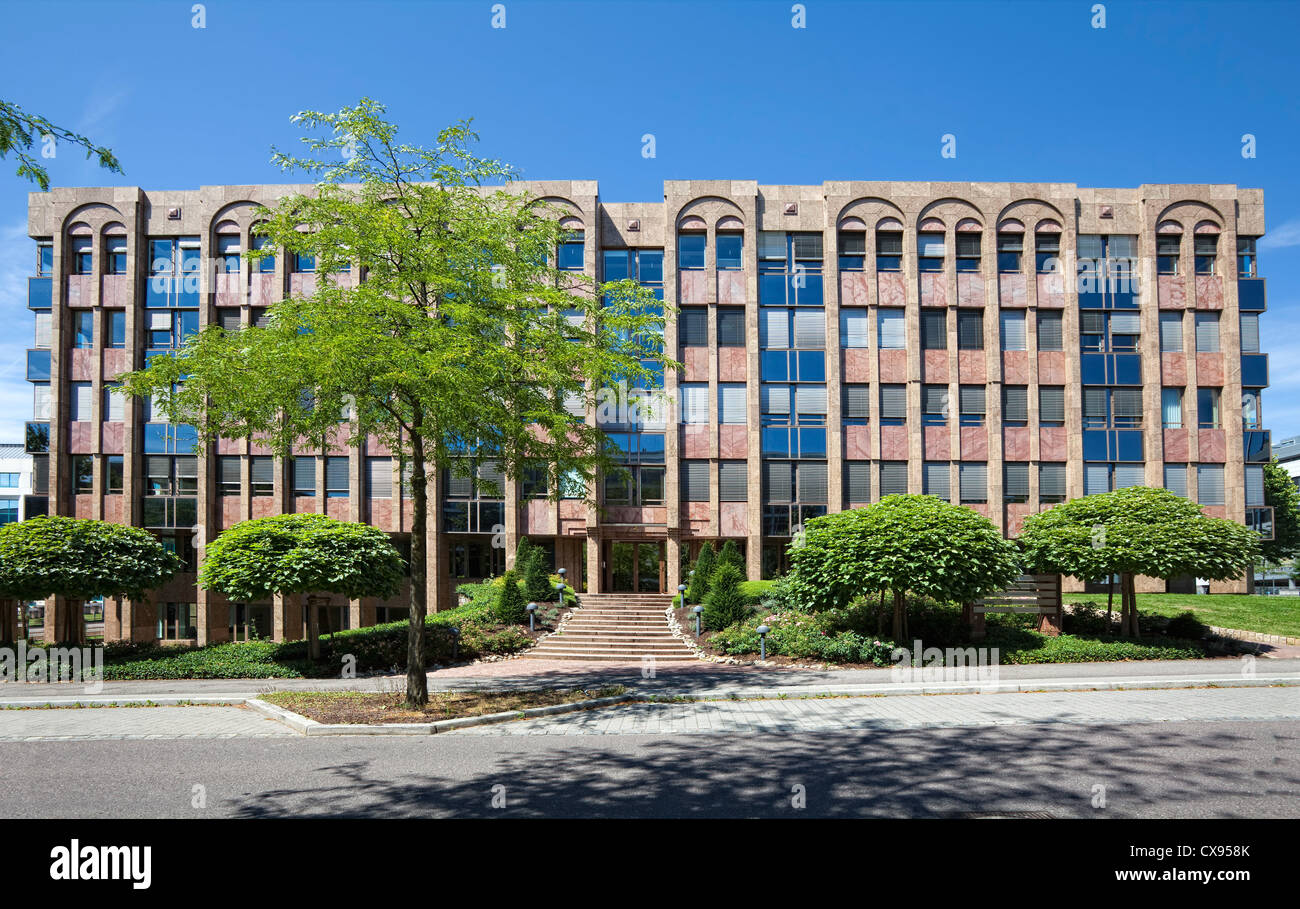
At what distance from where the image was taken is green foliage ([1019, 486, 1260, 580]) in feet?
63.0

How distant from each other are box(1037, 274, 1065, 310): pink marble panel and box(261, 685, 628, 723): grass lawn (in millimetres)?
27152

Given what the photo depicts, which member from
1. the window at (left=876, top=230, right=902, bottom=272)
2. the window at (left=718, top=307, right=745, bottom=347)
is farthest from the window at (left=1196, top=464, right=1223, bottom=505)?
the window at (left=718, top=307, right=745, bottom=347)

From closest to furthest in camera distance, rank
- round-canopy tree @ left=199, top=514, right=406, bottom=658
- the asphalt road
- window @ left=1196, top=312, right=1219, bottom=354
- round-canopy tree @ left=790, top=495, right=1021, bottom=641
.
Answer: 1. the asphalt road
2. round-canopy tree @ left=790, top=495, right=1021, bottom=641
3. round-canopy tree @ left=199, top=514, right=406, bottom=658
4. window @ left=1196, top=312, right=1219, bottom=354

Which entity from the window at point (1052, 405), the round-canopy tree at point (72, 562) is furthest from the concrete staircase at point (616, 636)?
the window at point (1052, 405)

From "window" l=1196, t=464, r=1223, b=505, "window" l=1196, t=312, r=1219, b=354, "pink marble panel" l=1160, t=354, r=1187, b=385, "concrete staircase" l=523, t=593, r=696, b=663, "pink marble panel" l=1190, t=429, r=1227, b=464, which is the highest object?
"window" l=1196, t=312, r=1219, b=354

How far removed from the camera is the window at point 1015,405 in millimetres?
33344

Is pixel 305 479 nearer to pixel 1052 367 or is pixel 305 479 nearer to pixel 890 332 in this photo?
pixel 890 332

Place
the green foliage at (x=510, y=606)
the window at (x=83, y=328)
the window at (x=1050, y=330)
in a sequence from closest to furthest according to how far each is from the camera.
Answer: the green foliage at (x=510, y=606), the window at (x=83, y=328), the window at (x=1050, y=330)

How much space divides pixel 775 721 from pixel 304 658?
12.6 metres

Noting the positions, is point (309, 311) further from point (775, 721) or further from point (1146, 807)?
point (1146, 807)

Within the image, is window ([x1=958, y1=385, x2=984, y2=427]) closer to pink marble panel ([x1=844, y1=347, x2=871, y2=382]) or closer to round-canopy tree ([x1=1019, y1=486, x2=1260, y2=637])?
pink marble panel ([x1=844, y1=347, x2=871, y2=382])

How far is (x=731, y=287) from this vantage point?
3312 centimetres

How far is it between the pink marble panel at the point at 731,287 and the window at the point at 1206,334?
18910 mm

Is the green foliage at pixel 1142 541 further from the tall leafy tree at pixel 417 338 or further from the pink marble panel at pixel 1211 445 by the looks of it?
the pink marble panel at pixel 1211 445
